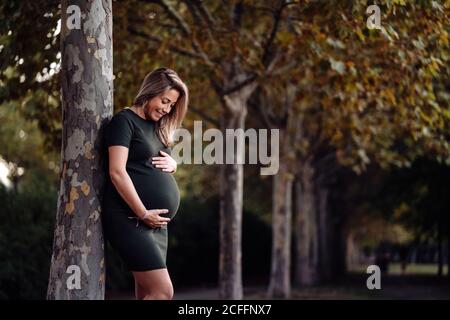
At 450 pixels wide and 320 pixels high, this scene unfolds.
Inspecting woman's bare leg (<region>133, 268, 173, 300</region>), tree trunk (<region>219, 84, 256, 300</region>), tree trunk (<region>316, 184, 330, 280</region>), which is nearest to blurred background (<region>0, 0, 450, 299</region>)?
tree trunk (<region>316, 184, 330, 280</region>)

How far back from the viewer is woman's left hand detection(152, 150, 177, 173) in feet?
16.8

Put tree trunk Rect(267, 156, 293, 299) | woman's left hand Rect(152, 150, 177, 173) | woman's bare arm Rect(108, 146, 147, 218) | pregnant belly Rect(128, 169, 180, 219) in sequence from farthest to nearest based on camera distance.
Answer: tree trunk Rect(267, 156, 293, 299) → woman's left hand Rect(152, 150, 177, 173) → pregnant belly Rect(128, 169, 180, 219) → woman's bare arm Rect(108, 146, 147, 218)

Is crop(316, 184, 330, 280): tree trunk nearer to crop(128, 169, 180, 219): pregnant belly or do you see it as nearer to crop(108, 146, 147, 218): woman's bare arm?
crop(128, 169, 180, 219): pregnant belly

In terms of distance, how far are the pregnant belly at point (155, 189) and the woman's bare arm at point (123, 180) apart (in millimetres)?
130

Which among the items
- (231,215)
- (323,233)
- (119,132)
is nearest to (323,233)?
(323,233)

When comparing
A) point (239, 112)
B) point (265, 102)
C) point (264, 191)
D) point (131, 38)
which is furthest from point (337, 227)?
point (131, 38)

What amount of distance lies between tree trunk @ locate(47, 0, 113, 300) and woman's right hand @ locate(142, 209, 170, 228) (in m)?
0.41

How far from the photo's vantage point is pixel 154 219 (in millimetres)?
4938

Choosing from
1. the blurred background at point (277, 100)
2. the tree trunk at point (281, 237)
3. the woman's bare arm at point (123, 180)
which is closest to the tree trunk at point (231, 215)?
the blurred background at point (277, 100)

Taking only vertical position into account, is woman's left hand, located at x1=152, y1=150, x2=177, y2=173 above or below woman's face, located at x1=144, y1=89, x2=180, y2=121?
below

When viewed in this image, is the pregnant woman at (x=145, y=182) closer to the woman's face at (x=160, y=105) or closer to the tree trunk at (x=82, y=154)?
the woman's face at (x=160, y=105)

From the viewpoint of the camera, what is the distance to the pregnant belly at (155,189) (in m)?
5.01

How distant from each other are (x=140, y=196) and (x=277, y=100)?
17242mm
